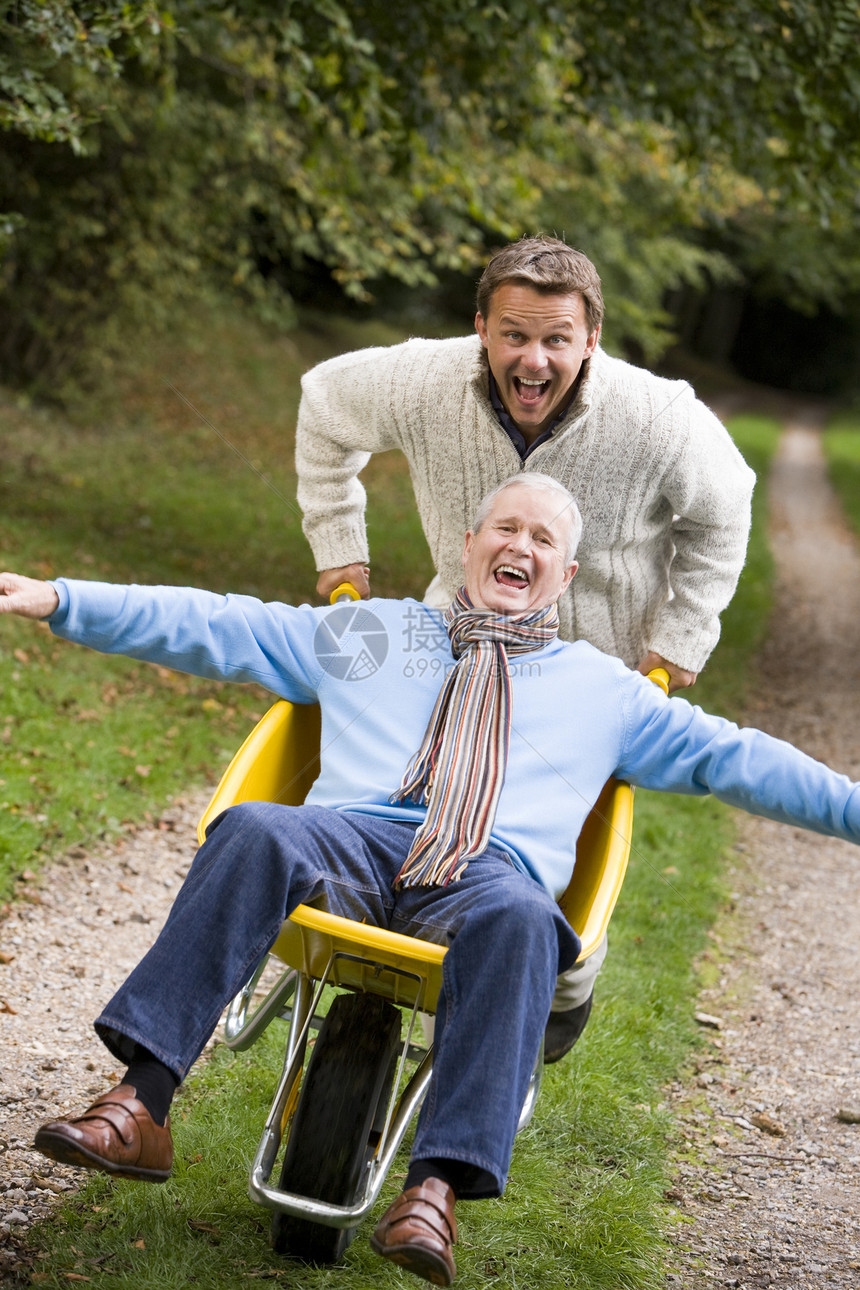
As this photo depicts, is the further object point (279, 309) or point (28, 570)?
point (279, 309)

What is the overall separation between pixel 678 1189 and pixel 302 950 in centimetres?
125

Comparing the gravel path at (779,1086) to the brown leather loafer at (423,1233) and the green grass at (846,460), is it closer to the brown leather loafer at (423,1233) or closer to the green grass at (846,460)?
the brown leather loafer at (423,1233)

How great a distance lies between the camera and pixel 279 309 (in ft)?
49.4

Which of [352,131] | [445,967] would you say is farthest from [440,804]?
[352,131]

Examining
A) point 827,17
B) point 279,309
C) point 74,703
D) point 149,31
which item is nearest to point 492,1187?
point 74,703

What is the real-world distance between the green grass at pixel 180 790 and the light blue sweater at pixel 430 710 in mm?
835

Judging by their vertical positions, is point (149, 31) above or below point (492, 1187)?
above

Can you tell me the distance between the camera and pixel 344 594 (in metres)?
3.08

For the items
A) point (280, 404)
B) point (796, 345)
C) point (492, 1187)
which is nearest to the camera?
point (492, 1187)

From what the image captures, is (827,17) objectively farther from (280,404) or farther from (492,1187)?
(280,404)

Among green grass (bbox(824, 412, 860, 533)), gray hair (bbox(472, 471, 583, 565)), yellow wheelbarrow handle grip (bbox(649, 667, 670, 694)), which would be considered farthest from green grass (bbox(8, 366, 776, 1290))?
green grass (bbox(824, 412, 860, 533))

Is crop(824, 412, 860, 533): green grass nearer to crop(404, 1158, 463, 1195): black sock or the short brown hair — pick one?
the short brown hair

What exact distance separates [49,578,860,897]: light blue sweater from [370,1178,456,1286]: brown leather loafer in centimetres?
67

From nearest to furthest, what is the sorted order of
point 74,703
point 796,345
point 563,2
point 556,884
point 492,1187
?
point 492,1187
point 556,884
point 74,703
point 563,2
point 796,345
